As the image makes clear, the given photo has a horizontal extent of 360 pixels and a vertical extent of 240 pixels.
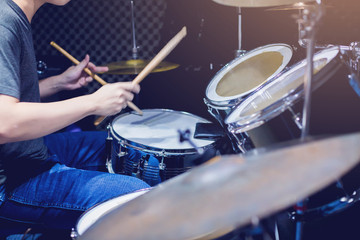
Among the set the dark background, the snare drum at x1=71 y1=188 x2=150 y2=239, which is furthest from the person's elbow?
the dark background

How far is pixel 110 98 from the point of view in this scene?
4.43 ft

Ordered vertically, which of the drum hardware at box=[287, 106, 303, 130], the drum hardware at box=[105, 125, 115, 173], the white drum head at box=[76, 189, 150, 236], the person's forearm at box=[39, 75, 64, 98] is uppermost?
the drum hardware at box=[287, 106, 303, 130]

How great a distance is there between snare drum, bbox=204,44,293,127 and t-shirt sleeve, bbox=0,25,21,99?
2.83 feet

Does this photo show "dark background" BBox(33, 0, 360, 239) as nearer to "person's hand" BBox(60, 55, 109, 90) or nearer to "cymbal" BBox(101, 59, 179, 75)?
"cymbal" BBox(101, 59, 179, 75)

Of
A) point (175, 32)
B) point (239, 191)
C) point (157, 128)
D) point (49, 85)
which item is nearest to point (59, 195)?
point (157, 128)

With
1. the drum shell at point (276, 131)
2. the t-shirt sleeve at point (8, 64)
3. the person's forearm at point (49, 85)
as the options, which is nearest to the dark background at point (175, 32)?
the person's forearm at point (49, 85)

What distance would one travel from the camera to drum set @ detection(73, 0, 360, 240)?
24.6 inches

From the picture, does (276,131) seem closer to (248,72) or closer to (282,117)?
(282,117)

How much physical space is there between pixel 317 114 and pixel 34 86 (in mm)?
1144

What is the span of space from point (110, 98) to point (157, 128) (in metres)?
0.50

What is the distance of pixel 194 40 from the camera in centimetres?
272

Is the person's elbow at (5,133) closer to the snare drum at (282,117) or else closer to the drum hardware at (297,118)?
the snare drum at (282,117)

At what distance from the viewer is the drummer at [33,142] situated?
1.17m

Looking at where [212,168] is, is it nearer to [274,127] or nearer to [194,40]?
[274,127]
